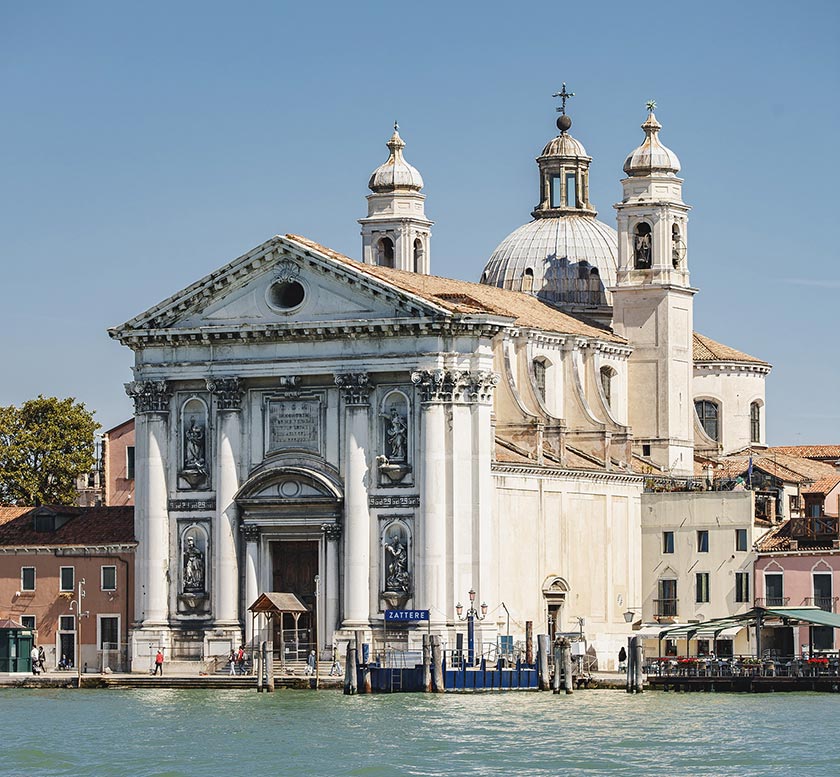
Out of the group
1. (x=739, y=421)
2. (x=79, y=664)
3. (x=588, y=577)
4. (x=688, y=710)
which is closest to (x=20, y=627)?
(x=79, y=664)

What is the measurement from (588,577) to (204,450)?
10168mm

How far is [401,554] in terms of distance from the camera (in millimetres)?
72562

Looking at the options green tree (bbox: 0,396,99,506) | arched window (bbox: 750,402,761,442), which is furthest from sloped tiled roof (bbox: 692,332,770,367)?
green tree (bbox: 0,396,99,506)

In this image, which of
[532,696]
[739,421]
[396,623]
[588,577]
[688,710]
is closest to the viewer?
[688,710]

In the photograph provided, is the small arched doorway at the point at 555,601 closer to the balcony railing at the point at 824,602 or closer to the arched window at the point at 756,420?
the balcony railing at the point at 824,602

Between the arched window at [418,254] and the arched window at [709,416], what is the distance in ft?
29.0

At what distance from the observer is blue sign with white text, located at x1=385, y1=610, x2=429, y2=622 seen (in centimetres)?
7181

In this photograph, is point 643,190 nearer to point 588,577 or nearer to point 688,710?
point 588,577

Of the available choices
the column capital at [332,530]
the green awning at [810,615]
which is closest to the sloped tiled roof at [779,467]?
the green awning at [810,615]

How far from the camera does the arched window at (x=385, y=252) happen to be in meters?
90.1

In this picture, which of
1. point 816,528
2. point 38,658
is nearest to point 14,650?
point 38,658

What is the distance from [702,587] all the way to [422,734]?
21245mm

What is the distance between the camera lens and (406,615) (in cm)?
7194

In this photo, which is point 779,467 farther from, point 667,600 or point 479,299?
point 479,299
